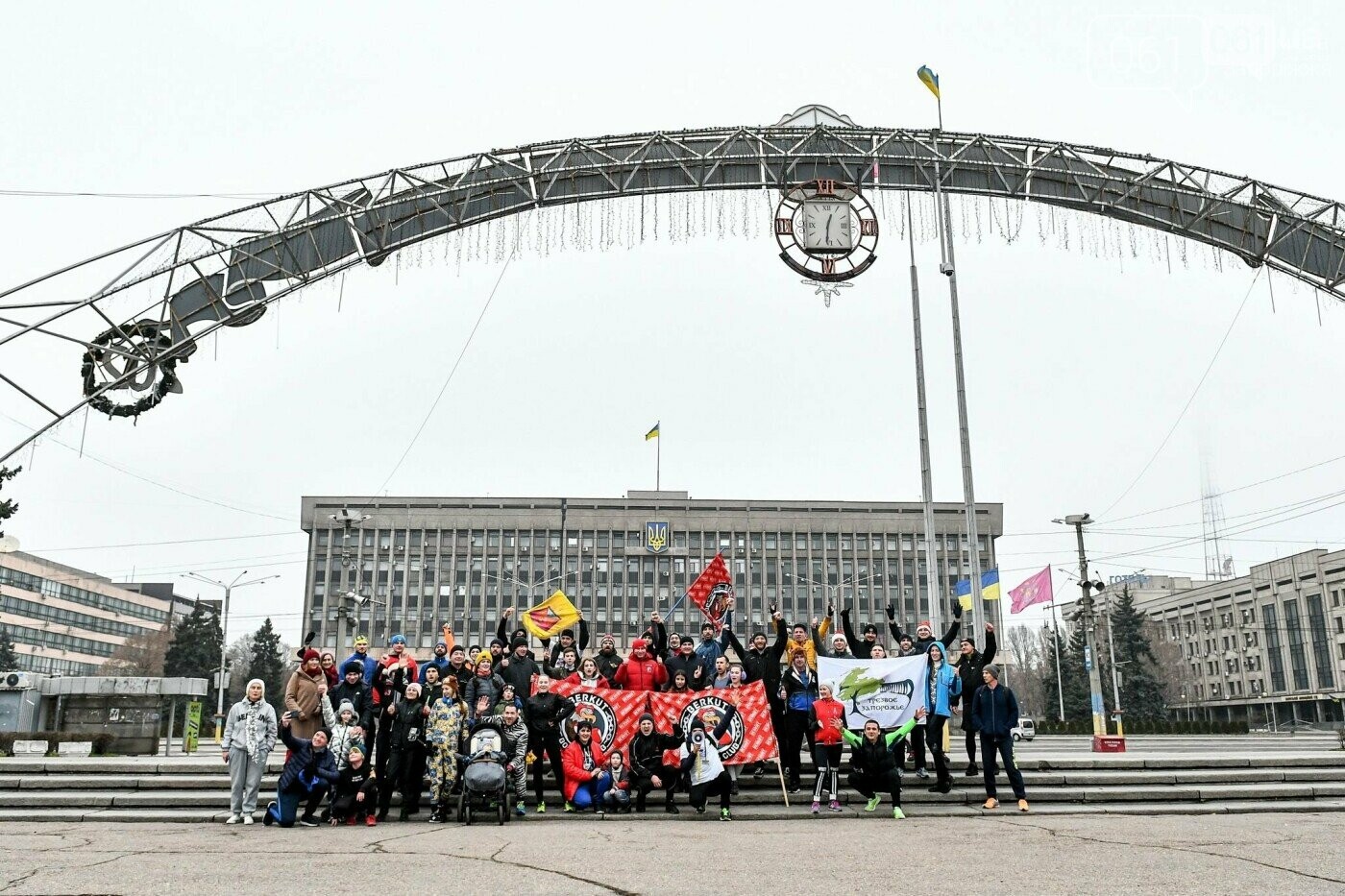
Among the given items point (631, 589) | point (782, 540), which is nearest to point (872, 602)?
point (782, 540)

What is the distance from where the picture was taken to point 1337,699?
249ft

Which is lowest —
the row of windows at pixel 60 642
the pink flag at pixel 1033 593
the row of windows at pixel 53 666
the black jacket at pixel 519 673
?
the black jacket at pixel 519 673

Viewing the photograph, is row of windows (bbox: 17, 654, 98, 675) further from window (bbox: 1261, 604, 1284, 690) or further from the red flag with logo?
window (bbox: 1261, 604, 1284, 690)

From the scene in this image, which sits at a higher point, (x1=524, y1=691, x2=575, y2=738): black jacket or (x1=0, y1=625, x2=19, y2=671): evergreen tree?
(x1=0, y1=625, x2=19, y2=671): evergreen tree

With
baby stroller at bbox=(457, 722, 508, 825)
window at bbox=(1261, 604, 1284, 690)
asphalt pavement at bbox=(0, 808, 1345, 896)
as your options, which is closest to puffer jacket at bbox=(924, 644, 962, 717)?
asphalt pavement at bbox=(0, 808, 1345, 896)

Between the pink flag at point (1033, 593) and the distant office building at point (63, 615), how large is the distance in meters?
70.1

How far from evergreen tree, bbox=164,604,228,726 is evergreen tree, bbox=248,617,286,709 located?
324 centimetres

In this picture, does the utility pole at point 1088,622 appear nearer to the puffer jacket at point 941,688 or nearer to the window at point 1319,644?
the puffer jacket at point 941,688

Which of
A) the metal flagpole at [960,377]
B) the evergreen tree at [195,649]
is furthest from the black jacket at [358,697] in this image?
the evergreen tree at [195,649]

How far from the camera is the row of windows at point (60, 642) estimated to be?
9381 cm

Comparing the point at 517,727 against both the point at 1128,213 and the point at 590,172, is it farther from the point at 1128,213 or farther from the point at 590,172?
the point at 1128,213

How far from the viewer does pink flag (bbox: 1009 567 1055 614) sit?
40125 mm

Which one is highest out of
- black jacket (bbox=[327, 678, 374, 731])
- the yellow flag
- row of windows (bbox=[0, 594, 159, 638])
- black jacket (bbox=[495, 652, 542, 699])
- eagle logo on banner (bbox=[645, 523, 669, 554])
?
eagle logo on banner (bbox=[645, 523, 669, 554])

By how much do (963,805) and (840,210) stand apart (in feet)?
34.2
